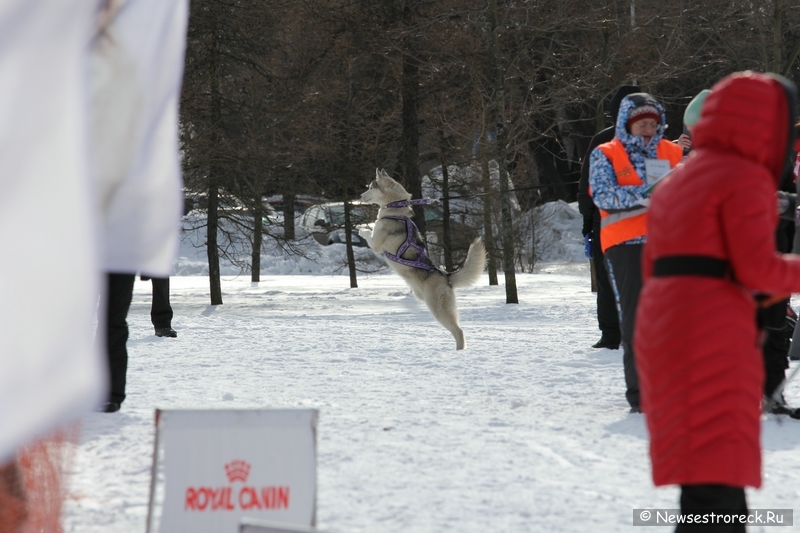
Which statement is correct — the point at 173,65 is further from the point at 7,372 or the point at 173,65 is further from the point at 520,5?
the point at 520,5

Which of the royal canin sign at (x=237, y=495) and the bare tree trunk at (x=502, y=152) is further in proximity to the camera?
the bare tree trunk at (x=502, y=152)

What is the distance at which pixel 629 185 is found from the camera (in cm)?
538

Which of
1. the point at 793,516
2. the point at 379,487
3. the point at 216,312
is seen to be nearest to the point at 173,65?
the point at 379,487

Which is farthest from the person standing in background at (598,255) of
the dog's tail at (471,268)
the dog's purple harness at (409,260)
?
the dog's purple harness at (409,260)

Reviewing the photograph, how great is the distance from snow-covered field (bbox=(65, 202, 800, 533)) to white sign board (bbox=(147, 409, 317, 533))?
0.56m

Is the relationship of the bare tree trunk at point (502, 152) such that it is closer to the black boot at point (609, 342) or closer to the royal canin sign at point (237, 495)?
the black boot at point (609, 342)

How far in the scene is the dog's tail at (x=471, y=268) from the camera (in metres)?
9.49

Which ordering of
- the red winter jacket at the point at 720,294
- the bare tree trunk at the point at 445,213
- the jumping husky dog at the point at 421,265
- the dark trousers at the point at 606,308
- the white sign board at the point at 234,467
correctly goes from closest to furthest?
1. the red winter jacket at the point at 720,294
2. the white sign board at the point at 234,467
3. the dark trousers at the point at 606,308
4. the jumping husky dog at the point at 421,265
5. the bare tree trunk at the point at 445,213

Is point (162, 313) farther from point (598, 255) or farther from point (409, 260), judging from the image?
point (598, 255)

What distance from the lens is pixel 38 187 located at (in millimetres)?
1397

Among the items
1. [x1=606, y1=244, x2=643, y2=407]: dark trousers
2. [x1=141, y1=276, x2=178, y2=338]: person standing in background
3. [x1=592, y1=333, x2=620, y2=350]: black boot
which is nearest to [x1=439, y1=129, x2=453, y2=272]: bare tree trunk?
[x1=141, y1=276, x2=178, y2=338]: person standing in background

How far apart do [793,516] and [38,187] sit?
3.12m

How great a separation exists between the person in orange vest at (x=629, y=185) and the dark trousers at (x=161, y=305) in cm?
548

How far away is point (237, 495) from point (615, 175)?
10.8 ft
